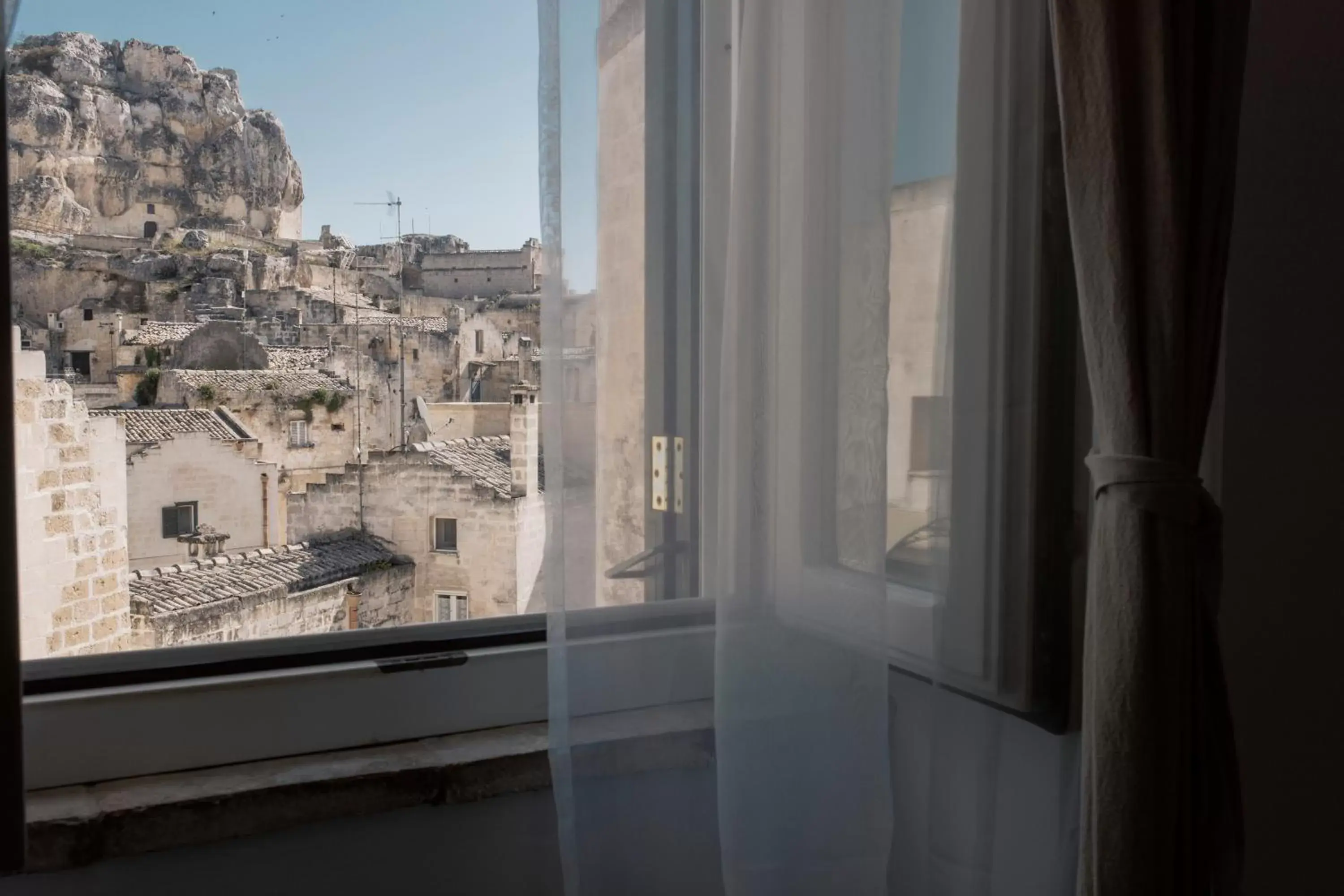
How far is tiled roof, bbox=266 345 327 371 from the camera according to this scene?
3.75ft

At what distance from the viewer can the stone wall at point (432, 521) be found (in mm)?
1204

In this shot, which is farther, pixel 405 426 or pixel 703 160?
pixel 405 426

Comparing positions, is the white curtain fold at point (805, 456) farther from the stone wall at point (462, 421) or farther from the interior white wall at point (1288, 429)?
the interior white wall at point (1288, 429)

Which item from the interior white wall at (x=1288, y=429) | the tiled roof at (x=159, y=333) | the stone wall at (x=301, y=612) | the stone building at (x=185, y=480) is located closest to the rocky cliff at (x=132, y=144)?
the tiled roof at (x=159, y=333)

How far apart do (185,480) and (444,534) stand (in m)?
0.31

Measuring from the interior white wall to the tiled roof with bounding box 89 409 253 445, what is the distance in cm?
119

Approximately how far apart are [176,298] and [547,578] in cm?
56

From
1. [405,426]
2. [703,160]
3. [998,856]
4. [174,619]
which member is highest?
[703,160]

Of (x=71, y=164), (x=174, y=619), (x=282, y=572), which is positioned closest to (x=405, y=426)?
(x=282, y=572)

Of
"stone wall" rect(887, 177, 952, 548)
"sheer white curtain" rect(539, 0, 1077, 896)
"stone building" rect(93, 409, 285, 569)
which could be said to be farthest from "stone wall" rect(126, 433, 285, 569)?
"stone wall" rect(887, 177, 952, 548)

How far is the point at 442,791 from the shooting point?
3.45 feet

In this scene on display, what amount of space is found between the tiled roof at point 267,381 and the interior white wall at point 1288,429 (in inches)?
42.6

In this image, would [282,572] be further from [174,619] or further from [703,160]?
[703,160]

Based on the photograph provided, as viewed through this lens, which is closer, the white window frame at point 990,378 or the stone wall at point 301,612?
the white window frame at point 990,378
